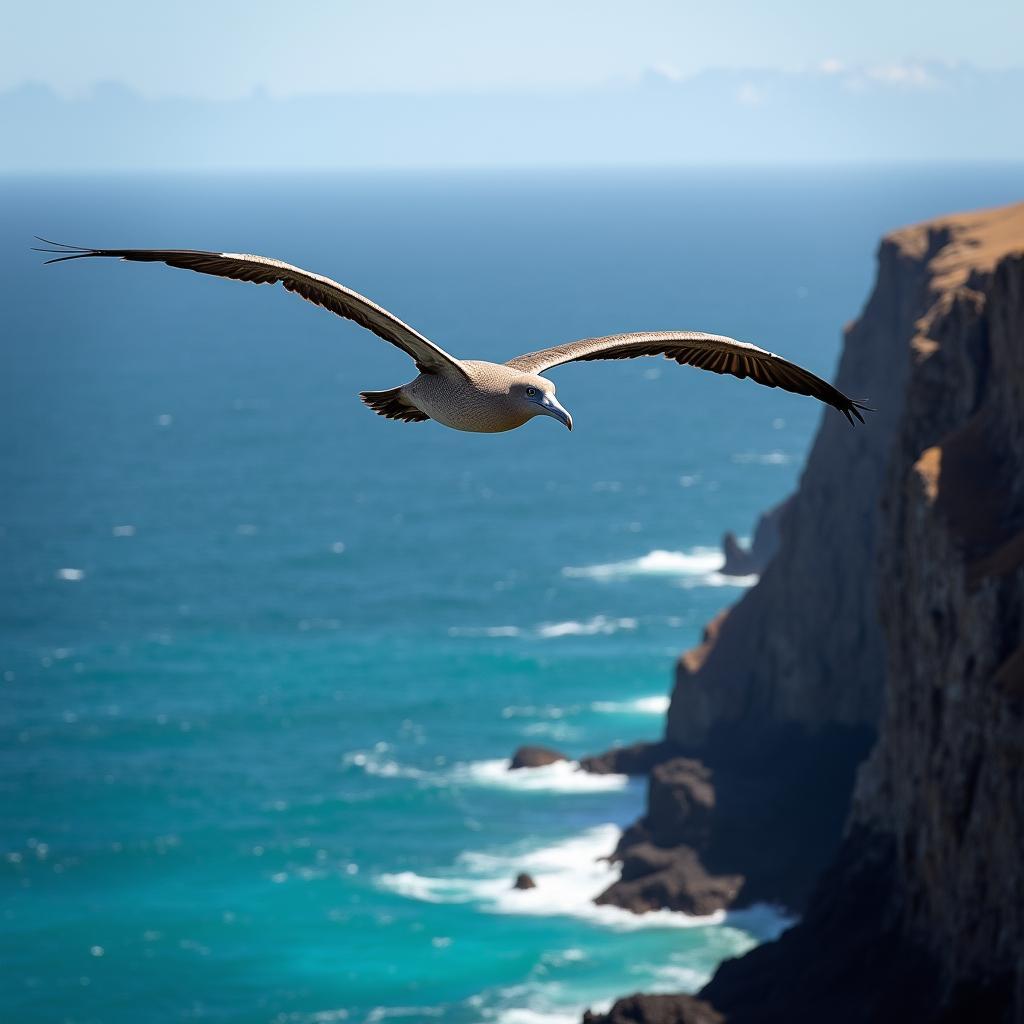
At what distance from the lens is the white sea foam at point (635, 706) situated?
367 ft

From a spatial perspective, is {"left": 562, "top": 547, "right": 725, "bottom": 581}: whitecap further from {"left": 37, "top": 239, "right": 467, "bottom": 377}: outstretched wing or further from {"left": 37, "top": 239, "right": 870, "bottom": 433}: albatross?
{"left": 37, "top": 239, "right": 467, "bottom": 377}: outstretched wing

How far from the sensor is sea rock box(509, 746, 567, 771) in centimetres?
10119

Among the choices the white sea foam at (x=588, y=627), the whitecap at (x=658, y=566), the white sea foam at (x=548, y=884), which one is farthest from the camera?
the whitecap at (x=658, y=566)

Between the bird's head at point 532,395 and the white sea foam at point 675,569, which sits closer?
the bird's head at point 532,395

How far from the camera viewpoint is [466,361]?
2061 centimetres

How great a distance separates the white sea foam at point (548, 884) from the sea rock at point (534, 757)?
8.81m

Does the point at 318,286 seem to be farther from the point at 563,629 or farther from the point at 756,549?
the point at 756,549

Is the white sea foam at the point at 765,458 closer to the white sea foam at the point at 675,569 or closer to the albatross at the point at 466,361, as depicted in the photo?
the white sea foam at the point at 675,569

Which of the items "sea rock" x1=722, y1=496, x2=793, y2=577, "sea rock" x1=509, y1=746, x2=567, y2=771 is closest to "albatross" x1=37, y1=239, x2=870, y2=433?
"sea rock" x1=509, y1=746, x2=567, y2=771

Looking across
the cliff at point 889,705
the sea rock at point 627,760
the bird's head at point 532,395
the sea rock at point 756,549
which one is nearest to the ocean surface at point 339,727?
the sea rock at point 627,760

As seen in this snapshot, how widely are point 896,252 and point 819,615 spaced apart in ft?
59.0

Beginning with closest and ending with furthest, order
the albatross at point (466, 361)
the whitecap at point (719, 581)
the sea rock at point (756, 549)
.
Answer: the albatross at point (466, 361) < the sea rock at point (756, 549) < the whitecap at point (719, 581)

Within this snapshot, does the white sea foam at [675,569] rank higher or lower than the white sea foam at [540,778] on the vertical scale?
higher

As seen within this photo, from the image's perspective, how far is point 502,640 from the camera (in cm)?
12794
